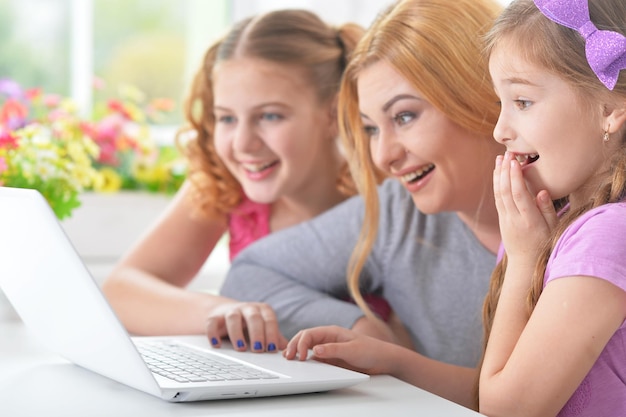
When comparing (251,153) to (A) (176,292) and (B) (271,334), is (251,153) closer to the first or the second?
(A) (176,292)

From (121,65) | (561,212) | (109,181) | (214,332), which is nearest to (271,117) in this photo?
(214,332)

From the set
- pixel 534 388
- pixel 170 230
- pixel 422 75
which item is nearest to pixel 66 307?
pixel 534 388

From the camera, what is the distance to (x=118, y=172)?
328 cm

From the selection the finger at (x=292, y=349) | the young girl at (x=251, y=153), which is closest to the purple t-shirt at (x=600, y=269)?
the finger at (x=292, y=349)

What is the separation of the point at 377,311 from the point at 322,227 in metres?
0.19

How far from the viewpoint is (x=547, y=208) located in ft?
3.72

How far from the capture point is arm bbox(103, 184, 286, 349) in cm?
141

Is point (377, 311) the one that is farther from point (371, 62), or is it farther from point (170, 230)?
point (170, 230)

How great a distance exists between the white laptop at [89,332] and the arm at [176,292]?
143 millimetres

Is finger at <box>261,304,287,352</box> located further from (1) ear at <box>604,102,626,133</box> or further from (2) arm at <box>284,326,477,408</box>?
(1) ear at <box>604,102,626,133</box>

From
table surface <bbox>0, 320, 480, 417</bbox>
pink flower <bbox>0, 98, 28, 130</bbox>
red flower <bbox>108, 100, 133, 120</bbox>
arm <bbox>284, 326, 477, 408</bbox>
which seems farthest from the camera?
red flower <bbox>108, 100, 133, 120</bbox>

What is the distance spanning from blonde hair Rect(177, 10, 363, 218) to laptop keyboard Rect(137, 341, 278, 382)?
808 mm

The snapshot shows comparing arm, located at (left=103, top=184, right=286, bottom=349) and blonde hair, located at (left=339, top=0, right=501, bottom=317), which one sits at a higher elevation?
blonde hair, located at (left=339, top=0, right=501, bottom=317)

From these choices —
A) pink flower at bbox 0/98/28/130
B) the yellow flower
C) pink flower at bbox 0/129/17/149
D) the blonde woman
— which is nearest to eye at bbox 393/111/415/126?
the blonde woman
